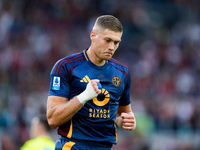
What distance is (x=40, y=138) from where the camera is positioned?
6285 millimetres

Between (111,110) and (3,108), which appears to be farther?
(3,108)

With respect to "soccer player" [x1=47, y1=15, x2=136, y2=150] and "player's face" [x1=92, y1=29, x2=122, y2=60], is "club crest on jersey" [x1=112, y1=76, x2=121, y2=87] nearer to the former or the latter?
"soccer player" [x1=47, y1=15, x2=136, y2=150]

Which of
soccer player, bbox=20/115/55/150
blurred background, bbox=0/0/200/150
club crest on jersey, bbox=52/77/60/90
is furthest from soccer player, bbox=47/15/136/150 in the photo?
blurred background, bbox=0/0/200/150

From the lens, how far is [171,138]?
13.5 meters

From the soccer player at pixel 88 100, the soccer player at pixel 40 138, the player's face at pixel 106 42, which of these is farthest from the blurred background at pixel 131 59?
the player's face at pixel 106 42

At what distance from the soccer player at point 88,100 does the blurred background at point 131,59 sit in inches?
258

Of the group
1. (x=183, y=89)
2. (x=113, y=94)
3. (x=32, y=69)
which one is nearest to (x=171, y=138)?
(x=183, y=89)

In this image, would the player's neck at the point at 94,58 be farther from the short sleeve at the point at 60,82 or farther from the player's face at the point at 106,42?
the short sleeve at the point at 60,82

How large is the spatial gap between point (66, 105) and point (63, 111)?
0.07 metres

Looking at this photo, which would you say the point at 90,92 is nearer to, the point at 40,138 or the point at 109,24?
the point at 109,24

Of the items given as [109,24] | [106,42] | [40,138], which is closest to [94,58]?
[106,42]

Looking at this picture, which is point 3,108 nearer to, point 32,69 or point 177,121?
point 32,69

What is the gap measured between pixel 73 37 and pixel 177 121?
5247 mm

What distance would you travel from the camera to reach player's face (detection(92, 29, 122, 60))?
4309 millimetres
